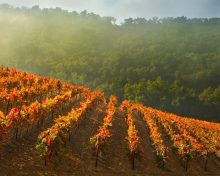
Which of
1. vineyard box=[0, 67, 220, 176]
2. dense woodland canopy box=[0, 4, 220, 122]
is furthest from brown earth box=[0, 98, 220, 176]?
dense woodland canopy box=[0, 4, 220, 122]

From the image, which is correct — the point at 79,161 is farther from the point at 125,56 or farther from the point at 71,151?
the point at 125,56

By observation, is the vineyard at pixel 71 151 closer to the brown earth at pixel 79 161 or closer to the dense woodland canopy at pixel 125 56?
the brown earth at pixel 79 161

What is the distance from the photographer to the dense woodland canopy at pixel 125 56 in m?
72.6

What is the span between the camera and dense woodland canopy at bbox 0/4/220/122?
72625 mm

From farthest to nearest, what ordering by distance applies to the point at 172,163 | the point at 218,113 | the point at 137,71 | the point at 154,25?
1. the point at 154,25
2. the point at 137,71
3. the point at 218,113
4. the point at 172,163

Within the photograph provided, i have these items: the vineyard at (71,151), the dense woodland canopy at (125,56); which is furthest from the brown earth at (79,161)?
the dense woodland canopy at (125,56)

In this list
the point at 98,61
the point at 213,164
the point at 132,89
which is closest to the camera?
the point at 213,164

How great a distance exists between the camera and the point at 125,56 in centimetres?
12469

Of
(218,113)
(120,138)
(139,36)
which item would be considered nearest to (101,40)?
(139,36)

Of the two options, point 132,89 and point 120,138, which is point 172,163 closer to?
point 120,138

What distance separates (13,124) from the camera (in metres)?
10.3

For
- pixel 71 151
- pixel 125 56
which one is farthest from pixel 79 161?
pixel 125 56

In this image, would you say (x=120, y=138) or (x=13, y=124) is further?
(x=120, y=138)

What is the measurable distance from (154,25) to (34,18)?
117176 millimetres
